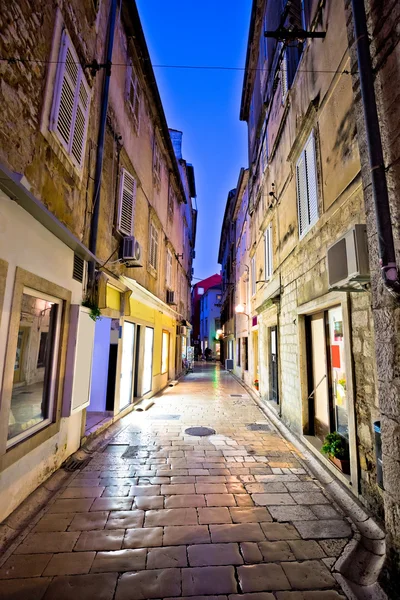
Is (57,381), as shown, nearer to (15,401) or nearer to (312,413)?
(15,401)

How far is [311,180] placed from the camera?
5465 millimetres

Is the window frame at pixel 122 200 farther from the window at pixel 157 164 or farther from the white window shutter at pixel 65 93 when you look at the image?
the window at pixel 157 164

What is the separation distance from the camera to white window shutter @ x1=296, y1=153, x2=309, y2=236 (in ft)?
18.9

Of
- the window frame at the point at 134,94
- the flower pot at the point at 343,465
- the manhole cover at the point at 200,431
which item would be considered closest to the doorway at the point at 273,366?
the manhole cover at the point at 200,431

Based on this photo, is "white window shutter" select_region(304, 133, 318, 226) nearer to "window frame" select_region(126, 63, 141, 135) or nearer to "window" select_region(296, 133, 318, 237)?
"window" select_region(296, 133, 318, 237)

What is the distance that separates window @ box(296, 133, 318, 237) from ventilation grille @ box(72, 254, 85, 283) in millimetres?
4358

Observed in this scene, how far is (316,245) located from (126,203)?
4942mm

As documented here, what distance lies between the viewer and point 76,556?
8.50 ft

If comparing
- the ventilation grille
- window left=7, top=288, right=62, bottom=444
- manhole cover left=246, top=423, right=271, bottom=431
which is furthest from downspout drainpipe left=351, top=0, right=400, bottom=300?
manhole cover left=246, top=423, right=271, bottom=431

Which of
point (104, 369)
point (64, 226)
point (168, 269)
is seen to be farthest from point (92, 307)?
point (168, 269)

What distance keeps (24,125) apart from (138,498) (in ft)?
15.8

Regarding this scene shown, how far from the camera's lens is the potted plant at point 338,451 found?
3.96 metres

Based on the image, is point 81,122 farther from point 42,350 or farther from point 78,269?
point 42,350

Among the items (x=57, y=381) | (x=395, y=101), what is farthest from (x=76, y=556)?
(x=395, y=101)
